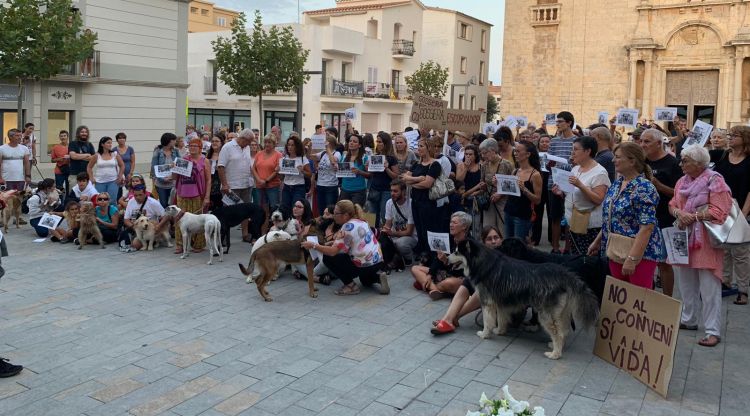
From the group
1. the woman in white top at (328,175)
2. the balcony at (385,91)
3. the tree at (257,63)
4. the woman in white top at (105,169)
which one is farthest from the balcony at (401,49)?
the woman in white top at (328,175)

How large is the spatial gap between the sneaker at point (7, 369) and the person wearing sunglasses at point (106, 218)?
18.7ft

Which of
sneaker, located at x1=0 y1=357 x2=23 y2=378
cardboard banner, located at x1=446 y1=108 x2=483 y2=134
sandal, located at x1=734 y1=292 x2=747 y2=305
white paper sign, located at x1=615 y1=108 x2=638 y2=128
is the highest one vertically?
white paper sign, located at x1=615 y1=108 x2=638 y2=128

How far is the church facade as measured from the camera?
2525cm

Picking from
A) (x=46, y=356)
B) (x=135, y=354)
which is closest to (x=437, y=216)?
(x=135, y=354)

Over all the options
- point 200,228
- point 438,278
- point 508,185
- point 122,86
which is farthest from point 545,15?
point 438,278

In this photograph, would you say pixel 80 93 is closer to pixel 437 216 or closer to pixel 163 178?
pixel 163 178

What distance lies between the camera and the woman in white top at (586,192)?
677cm

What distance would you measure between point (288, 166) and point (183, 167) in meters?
1.63

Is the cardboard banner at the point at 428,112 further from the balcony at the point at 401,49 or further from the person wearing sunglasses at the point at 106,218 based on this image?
the balcony at the point at 401,49

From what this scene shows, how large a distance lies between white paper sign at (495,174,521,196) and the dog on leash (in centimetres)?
417

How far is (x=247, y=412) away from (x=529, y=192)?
4.91 metres

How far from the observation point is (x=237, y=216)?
34.0ft

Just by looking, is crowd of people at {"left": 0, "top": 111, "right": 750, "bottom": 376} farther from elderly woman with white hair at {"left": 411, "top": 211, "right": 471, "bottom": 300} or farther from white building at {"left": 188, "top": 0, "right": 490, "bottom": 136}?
white building at {"left": 188, "top": 0, "right": 490, "bottom": 136}

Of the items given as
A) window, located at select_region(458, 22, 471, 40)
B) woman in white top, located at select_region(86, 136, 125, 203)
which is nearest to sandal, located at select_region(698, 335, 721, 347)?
woman in white top, located at select_region(86, 136, 125, 203)
